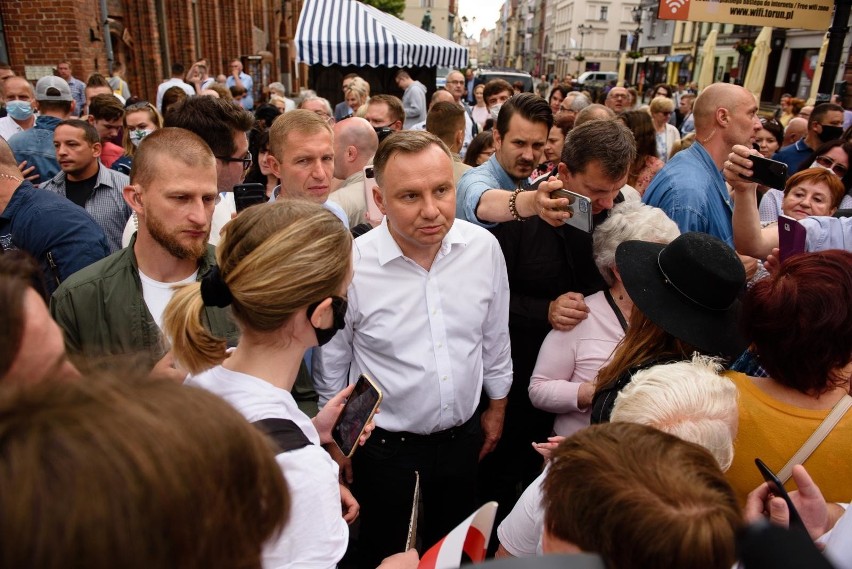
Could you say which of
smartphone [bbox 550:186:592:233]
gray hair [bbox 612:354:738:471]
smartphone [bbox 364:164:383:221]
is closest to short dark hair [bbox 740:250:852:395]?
gray hair [bbox 612:354:738:471]

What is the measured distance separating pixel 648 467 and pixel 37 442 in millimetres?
963

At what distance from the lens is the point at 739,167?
9.18 ft

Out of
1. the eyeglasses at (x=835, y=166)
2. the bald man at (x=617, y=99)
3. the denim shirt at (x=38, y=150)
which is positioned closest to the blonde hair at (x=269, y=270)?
the denim shirt at (x=38, y=150)

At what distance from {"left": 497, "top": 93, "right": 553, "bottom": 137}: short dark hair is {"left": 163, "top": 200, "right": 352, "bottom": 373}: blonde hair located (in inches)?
89.3

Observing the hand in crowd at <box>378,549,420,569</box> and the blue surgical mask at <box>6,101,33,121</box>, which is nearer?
the hand in crowd at <box>378,549,420,569</box>

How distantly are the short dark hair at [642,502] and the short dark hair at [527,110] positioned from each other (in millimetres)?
2765

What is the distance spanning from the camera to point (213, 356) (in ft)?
5.21

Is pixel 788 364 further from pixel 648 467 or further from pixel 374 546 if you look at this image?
pixel 374 546

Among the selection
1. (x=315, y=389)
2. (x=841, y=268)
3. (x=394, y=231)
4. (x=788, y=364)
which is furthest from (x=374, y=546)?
(x=841, y=268)

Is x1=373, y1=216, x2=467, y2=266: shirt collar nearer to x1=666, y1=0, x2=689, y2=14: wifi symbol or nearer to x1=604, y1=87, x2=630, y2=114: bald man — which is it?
x1=604, y1=87, x2=630, y2=114: bald man

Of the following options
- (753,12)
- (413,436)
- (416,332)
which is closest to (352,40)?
(753,12)

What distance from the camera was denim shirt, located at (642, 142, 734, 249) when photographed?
3.21 m

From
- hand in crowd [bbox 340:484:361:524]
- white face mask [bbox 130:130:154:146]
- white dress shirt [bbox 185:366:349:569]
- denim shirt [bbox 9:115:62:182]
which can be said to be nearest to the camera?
white dress shirt [bbox 185:366:349:569]

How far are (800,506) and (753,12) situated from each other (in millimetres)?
9585
